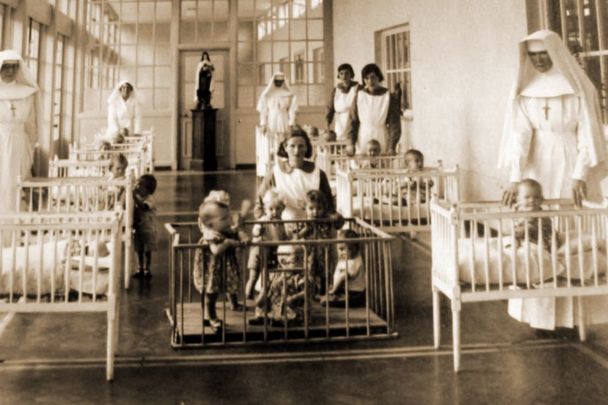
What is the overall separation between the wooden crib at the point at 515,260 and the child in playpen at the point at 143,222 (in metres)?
2.43

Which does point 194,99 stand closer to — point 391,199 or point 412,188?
point 412,188

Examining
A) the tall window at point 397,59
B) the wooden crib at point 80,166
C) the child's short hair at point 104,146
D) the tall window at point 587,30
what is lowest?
the wooden crib at point 80,166

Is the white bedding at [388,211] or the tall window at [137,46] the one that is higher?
the tall window at [137,46]

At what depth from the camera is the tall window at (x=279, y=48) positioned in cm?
1358

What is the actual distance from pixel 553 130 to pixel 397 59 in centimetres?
631

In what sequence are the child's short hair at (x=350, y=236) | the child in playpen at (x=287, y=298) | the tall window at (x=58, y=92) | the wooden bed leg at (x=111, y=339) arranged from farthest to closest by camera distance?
the tall window at (x=58, y=92), the child's short hair at (x=350, y=236), the child in playpen at (x=287, y=298), the wooden bed leg at (x=111, y=339)

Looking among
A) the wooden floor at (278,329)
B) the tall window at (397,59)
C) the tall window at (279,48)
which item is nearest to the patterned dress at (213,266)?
the wooden floor at (278,329)

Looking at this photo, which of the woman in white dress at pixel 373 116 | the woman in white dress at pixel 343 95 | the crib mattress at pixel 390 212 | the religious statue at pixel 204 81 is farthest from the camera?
the religious statue at pixel 204 81

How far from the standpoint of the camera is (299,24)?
13602 mm

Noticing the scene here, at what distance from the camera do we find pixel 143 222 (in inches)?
190

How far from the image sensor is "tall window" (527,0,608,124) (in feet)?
16.4

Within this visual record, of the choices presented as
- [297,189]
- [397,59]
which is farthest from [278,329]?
[397,59]

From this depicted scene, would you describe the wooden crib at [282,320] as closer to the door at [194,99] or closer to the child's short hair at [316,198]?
the child's short hair at [316,198]

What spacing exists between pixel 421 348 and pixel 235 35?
11.5 m
